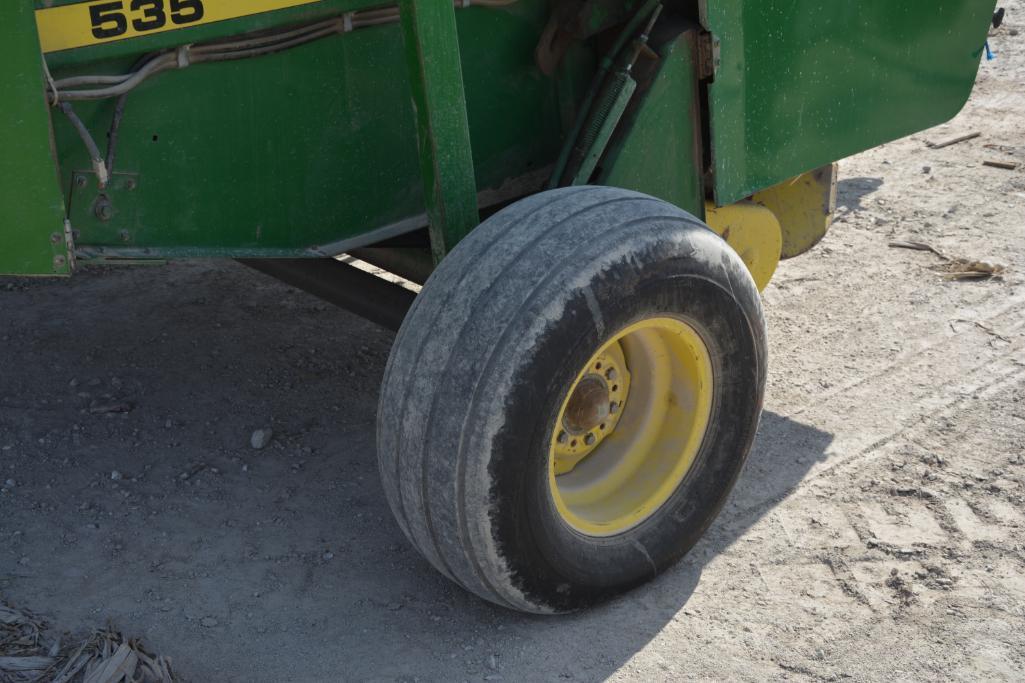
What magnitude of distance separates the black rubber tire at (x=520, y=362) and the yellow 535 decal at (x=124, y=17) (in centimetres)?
76

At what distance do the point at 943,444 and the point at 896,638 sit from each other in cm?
102

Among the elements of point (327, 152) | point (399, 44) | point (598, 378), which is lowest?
point (598, 378)

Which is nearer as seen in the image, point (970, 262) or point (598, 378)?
point (598, 378)

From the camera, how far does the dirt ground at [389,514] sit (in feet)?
9.99

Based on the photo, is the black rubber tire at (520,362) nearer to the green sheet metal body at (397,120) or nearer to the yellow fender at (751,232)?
the green sheet metal body at (397,120)

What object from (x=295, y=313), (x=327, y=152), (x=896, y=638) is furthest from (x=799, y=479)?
(x=295, y=313)

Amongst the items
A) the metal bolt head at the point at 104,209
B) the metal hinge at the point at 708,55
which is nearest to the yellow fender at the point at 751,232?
the metal hinge at the point at 708,55

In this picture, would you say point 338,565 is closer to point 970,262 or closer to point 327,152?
point 327,152

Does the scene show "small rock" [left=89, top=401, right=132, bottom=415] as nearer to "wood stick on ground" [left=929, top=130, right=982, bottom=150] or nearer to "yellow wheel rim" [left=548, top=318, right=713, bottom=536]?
"yellow wheel rim" [left=548, top=318, right=713, bottom=536]

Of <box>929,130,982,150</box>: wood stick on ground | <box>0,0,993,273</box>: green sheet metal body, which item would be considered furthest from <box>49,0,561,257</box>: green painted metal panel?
<box>929,130,982,150</box>: wood stick on ground

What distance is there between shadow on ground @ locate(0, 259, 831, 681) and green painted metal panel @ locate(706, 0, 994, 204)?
0.92 m

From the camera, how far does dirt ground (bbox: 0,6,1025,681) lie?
3.04m

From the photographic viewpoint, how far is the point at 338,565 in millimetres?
3355

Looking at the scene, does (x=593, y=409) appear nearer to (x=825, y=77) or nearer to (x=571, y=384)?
(x=571, y=384)
